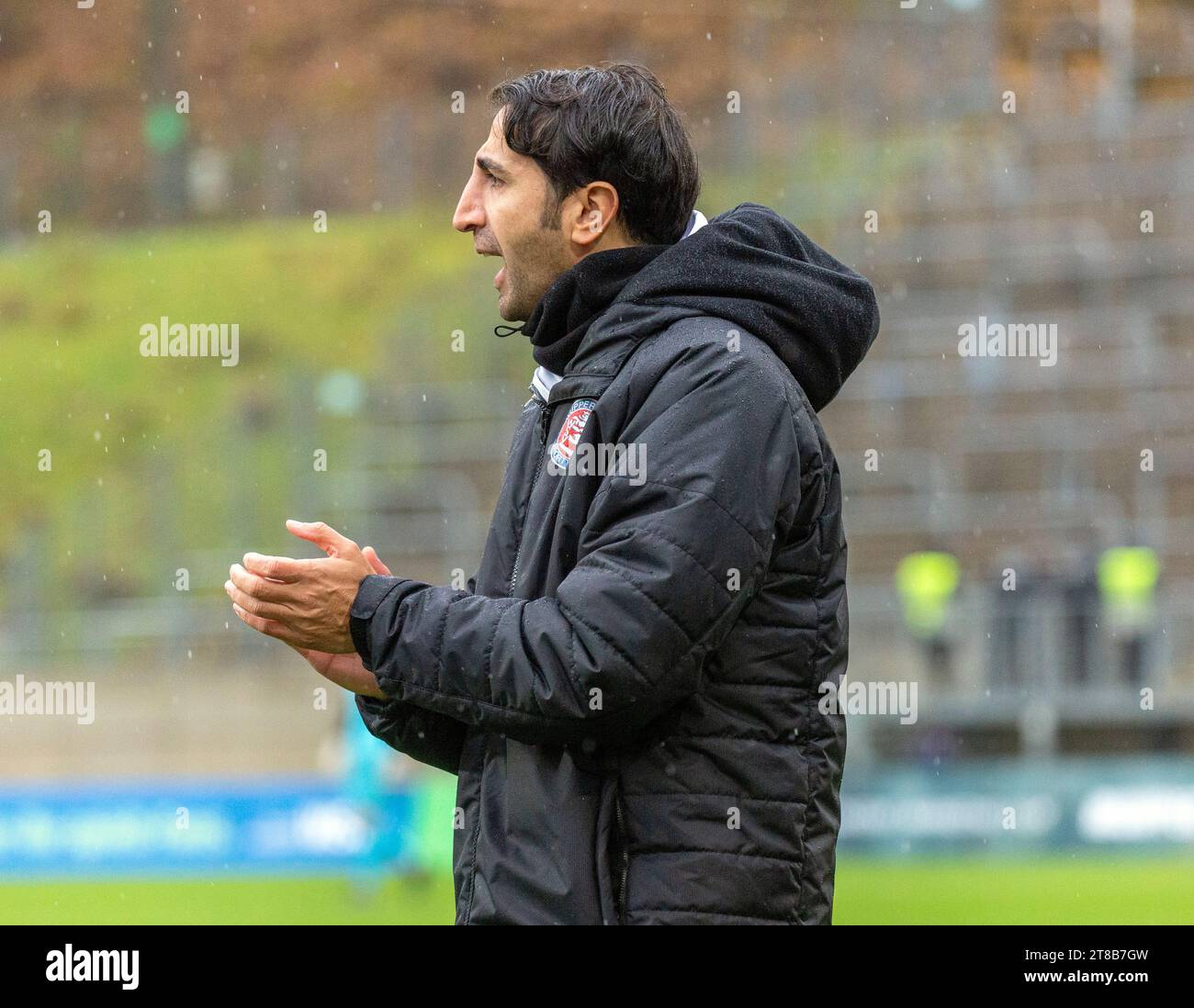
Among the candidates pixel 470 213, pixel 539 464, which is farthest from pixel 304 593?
pixel 470 213

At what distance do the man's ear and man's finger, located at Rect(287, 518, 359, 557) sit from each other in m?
0.50

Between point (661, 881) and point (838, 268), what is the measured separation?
819mm

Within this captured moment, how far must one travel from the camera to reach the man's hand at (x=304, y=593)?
2.05m

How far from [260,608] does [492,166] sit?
2.18 feet

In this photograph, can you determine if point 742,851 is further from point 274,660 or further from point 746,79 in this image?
point 746,79

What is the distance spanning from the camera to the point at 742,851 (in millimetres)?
1959

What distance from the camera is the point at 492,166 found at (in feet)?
7.32

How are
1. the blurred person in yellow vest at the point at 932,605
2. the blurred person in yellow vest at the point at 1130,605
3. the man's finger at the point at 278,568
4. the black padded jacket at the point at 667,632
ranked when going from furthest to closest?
the blurred person in yellow vest at the point at 932,605, the blurred person in yellow vest at the point at 1130,605, the man's finger at the point at 278,568, the black padded jacket at the point at 667,632

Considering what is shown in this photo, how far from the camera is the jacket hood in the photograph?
210cm

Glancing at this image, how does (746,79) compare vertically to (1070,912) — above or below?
above

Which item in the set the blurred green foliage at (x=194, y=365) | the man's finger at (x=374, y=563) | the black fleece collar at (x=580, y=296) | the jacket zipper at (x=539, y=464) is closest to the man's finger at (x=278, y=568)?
the man's finger at (x=374, y=563)

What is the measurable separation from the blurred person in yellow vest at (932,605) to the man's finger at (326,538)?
9.82 meters

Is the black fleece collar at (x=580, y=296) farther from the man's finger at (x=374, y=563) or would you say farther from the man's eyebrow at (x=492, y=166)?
the man's finger at (x=374, y=563)
